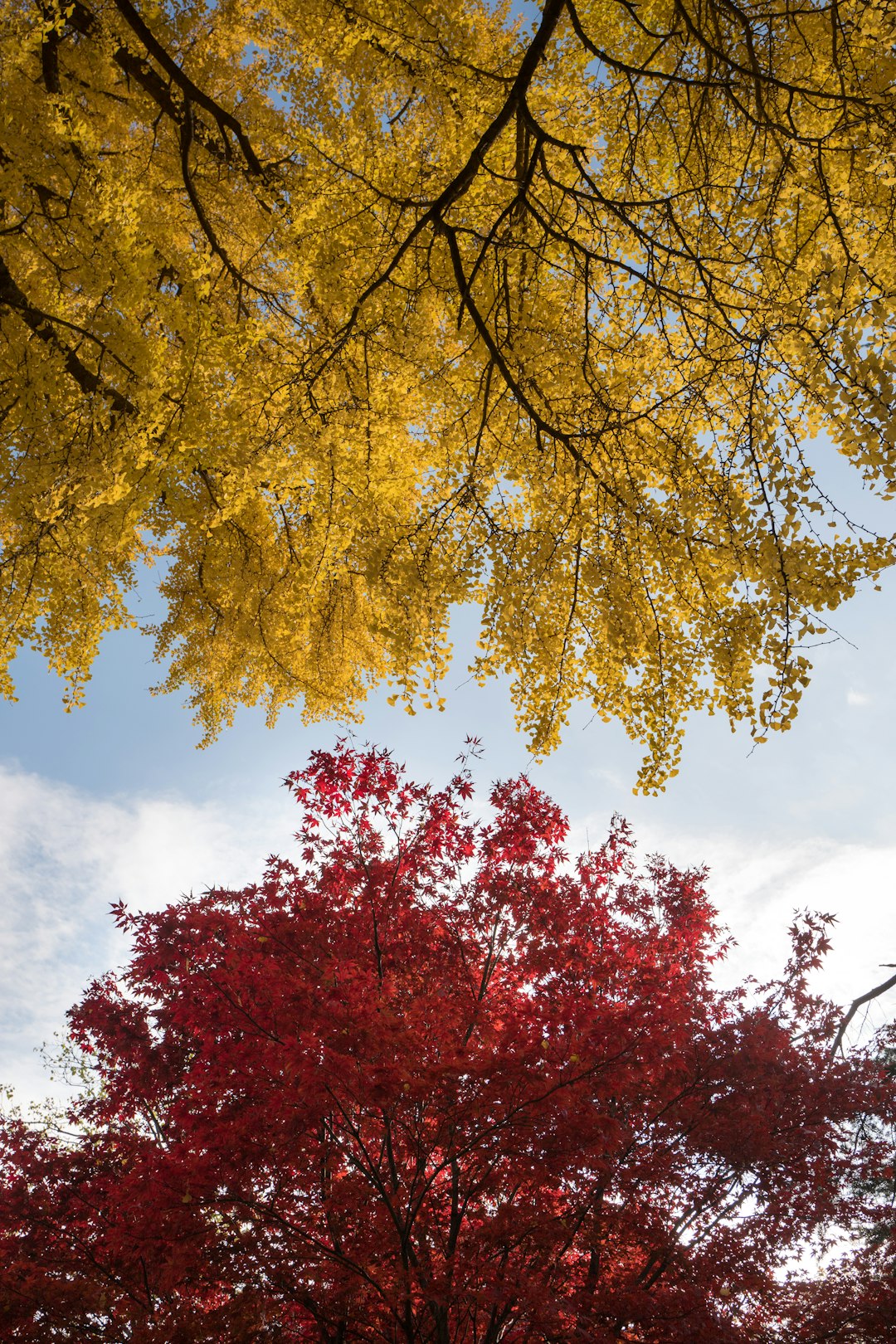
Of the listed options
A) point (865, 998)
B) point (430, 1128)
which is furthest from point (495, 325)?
point (865, 998)

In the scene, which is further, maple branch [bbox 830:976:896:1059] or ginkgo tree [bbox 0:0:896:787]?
maple branch [bbox 830:976:896:1059]

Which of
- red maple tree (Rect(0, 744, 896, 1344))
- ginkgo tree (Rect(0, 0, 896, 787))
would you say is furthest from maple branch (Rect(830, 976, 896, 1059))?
ginkgo tree (Rect(0, 0, 896, 787))

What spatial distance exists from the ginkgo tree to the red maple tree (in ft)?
5.53

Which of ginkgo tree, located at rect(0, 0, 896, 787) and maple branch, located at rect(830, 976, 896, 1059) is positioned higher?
ginkgo tree, located at rect(0, 0, 896, 787)

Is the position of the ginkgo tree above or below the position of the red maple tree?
above

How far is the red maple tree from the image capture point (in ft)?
12.0

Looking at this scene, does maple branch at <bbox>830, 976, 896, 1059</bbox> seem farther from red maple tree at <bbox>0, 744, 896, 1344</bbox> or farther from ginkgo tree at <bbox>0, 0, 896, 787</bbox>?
ginkgo tree at <bbox>0, 0, 896, 787</bbox>

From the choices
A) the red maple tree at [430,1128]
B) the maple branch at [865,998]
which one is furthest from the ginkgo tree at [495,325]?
the maple branch at [865,998]

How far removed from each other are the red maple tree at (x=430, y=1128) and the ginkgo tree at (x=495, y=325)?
1.68 meters

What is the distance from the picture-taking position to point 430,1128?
4.05 meters

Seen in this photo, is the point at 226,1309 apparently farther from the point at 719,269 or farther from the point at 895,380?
the point at 719,269

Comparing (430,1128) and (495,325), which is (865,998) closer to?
(430,1128)

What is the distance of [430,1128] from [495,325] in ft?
14.8

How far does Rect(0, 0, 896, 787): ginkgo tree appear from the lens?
3305mm
